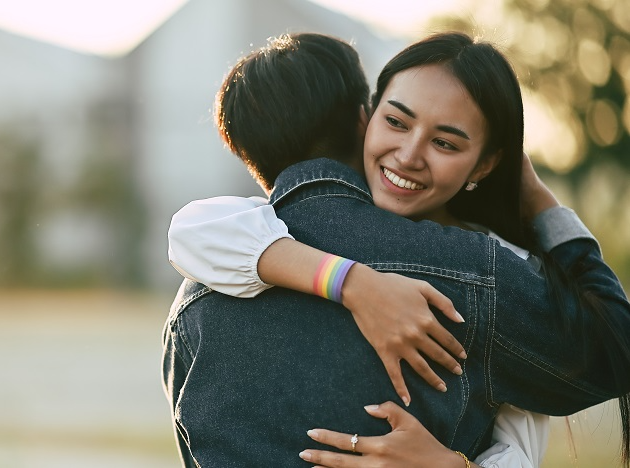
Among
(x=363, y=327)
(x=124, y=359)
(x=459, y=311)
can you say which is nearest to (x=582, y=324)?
(x=459, y=311)

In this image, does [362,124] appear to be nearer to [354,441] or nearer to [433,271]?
[433,271]

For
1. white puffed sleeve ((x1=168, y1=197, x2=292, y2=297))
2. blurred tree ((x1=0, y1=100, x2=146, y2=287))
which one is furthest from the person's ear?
blurred tree ((x1=0, y1=100, x2=146, y2=287))

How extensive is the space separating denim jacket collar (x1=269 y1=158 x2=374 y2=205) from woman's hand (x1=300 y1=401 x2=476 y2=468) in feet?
1.54

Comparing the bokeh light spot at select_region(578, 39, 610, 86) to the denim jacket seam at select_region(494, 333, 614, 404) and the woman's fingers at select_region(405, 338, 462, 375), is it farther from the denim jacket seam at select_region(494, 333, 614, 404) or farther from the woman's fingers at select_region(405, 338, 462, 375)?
the woman's fingers at select_region(405, 338, 462, 375)

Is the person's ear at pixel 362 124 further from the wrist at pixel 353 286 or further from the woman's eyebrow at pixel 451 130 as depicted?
the wrist at pixel 353 286

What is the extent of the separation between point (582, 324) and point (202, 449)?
0.84m

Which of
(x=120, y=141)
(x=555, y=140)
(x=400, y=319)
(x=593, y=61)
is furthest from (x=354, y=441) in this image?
(x=120, y=141)

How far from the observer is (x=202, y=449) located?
223 cm

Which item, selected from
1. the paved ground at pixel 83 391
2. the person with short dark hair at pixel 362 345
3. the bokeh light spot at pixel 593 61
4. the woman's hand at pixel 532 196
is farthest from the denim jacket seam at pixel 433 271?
the bokeh light spot at pixel 593 61

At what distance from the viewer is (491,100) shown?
2387mm

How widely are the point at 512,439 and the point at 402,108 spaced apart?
79cm

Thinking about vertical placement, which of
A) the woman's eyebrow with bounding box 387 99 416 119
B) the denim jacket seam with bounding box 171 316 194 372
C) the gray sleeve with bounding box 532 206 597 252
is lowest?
the denim jacket seam with bounding box 171 316 194 372

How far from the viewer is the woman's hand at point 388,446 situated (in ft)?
6.88

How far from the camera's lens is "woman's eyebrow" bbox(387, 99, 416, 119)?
7.79ft
